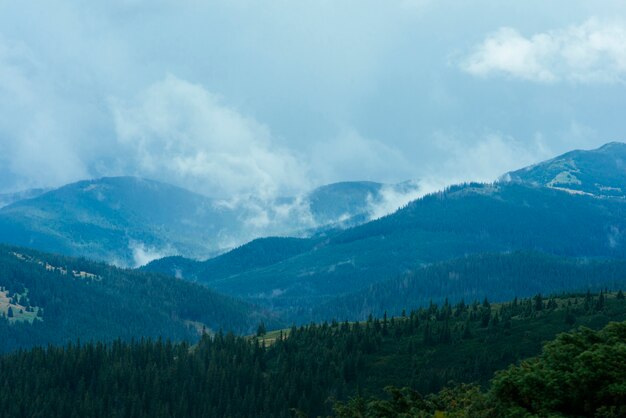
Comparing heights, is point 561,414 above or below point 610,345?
below

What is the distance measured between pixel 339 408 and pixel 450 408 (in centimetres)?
1529

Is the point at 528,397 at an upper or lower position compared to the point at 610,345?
lower

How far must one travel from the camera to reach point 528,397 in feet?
301

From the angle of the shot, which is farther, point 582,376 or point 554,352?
point 554,352

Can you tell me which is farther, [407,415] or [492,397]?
[407,415]

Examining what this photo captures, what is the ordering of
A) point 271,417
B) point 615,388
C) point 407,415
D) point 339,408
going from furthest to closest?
point 271,417, point 339,408, point 407,415, point 615,388

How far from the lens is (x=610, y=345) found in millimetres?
94312

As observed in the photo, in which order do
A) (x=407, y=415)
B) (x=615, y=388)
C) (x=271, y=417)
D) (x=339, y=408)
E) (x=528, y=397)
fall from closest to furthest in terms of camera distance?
(x=615, y=388)
(x=528, y=397)
(x=407, y=415)
(x=339, y=408)
(x=271, y=417)

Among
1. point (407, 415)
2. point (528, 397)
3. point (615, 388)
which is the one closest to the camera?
point (615, 388)

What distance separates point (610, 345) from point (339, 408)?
39.6 metres

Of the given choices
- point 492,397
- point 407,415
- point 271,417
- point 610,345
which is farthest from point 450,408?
point 271,417

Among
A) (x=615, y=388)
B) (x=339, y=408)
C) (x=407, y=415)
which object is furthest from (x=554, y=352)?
(x=339, y=408)

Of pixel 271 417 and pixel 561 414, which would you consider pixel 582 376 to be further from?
pixel 271 417

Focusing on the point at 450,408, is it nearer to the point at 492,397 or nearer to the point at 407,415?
the point at 407,415
